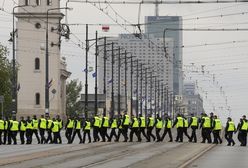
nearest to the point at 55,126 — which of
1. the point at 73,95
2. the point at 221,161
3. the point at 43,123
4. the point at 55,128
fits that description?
the point at 55,128

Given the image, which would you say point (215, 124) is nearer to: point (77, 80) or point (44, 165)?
point (44, 165)

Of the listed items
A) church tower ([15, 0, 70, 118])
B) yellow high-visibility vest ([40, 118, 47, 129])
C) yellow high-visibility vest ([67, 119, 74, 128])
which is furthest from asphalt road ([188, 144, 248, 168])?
church tower ([15, 0, 70, 118])

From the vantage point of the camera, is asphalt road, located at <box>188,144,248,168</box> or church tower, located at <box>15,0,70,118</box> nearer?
asphalt road, located at <box>188,144,248,168</box>

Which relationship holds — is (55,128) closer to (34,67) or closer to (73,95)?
(34,67)

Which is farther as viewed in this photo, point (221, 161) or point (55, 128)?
point (55, 128)

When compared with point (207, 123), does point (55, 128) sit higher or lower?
lower

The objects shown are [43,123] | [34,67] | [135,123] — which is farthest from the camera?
[34,67]

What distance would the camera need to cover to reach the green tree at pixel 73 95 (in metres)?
184

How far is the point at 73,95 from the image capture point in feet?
620

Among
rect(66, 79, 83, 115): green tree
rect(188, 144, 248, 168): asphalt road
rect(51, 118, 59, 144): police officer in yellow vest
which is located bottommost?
rect(188, 144, 248, 168): asphalt road

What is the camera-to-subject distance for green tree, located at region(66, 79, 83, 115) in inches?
7229

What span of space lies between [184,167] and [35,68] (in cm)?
9504

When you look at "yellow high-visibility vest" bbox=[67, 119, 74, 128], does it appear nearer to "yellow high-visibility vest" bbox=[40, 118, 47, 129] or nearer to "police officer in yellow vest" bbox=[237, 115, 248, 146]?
"yellow high-visibility vest" bbox=[40, 118, 47, 129]

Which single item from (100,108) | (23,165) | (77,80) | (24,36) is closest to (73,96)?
(77,80)
